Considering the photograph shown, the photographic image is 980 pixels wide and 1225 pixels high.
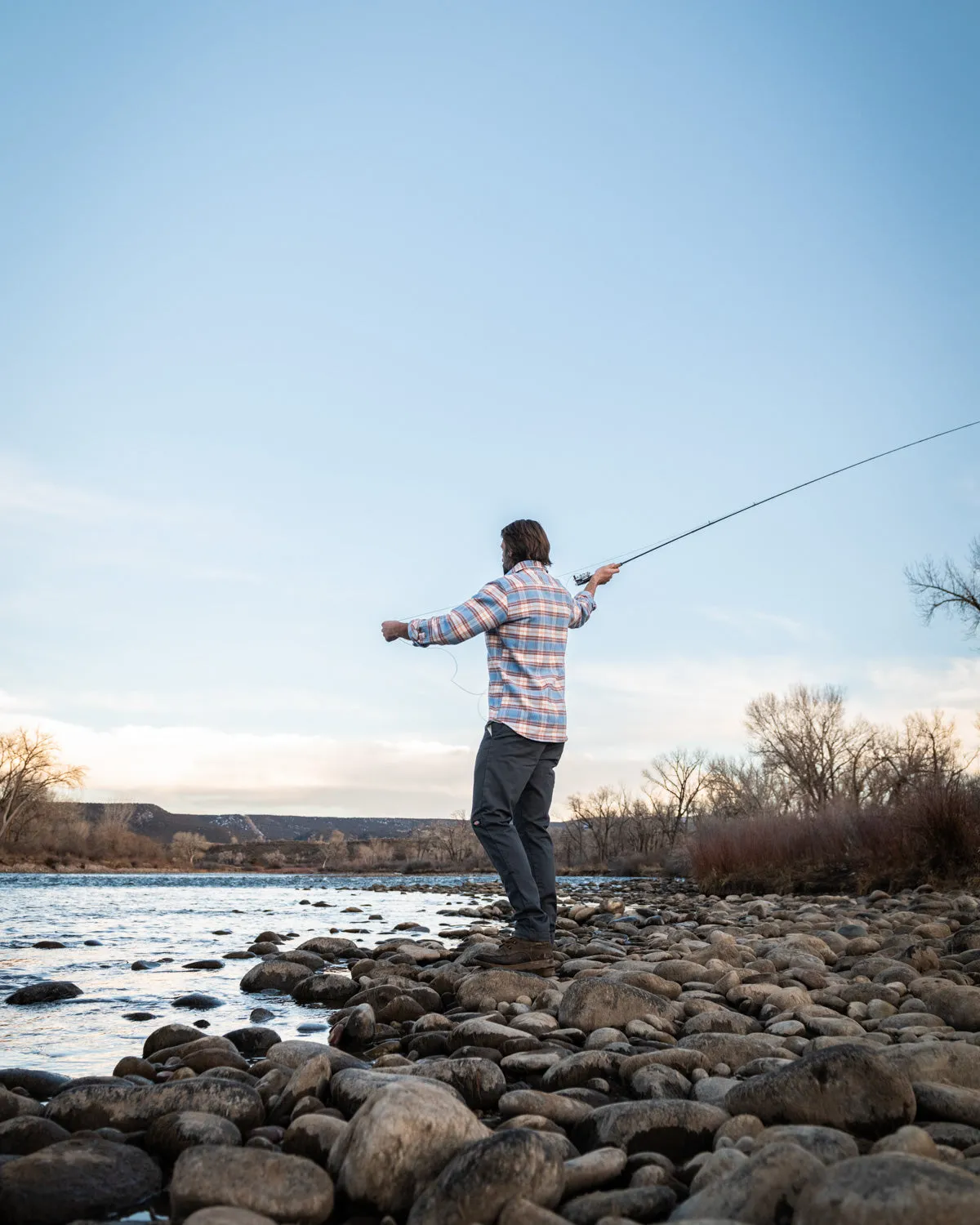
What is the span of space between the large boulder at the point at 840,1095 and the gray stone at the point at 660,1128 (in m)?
0.10

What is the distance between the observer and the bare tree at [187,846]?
6081 cm

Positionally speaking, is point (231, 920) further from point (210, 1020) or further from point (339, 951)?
point (210, 1020)

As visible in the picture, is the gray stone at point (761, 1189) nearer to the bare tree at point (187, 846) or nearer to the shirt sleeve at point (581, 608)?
the shirt sleeve at point (581, 608)

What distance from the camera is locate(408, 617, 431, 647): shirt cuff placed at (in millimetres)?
4832

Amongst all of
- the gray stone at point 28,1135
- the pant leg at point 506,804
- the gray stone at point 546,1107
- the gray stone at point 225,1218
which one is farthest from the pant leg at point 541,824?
the gray stone at point 225,1218

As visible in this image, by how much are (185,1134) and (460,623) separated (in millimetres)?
2823

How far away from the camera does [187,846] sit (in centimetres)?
6184

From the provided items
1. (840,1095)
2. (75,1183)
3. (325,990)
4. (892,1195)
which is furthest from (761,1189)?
(325,990)

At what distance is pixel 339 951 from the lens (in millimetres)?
6715

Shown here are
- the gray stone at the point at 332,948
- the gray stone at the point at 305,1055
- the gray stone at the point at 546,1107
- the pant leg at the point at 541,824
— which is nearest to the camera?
the gray stone at the point at 546,1107

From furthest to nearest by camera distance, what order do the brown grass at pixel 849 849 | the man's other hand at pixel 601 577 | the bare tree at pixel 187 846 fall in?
1. the bare tree at pixel 187 846
2. the brown grass at pixel 849 849
3. the man's other hand at pixel 601 577

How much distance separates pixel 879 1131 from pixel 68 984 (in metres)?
4.48

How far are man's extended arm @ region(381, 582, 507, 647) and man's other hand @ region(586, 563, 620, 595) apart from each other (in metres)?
0.92

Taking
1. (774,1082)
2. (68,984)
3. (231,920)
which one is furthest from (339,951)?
(231,920)
